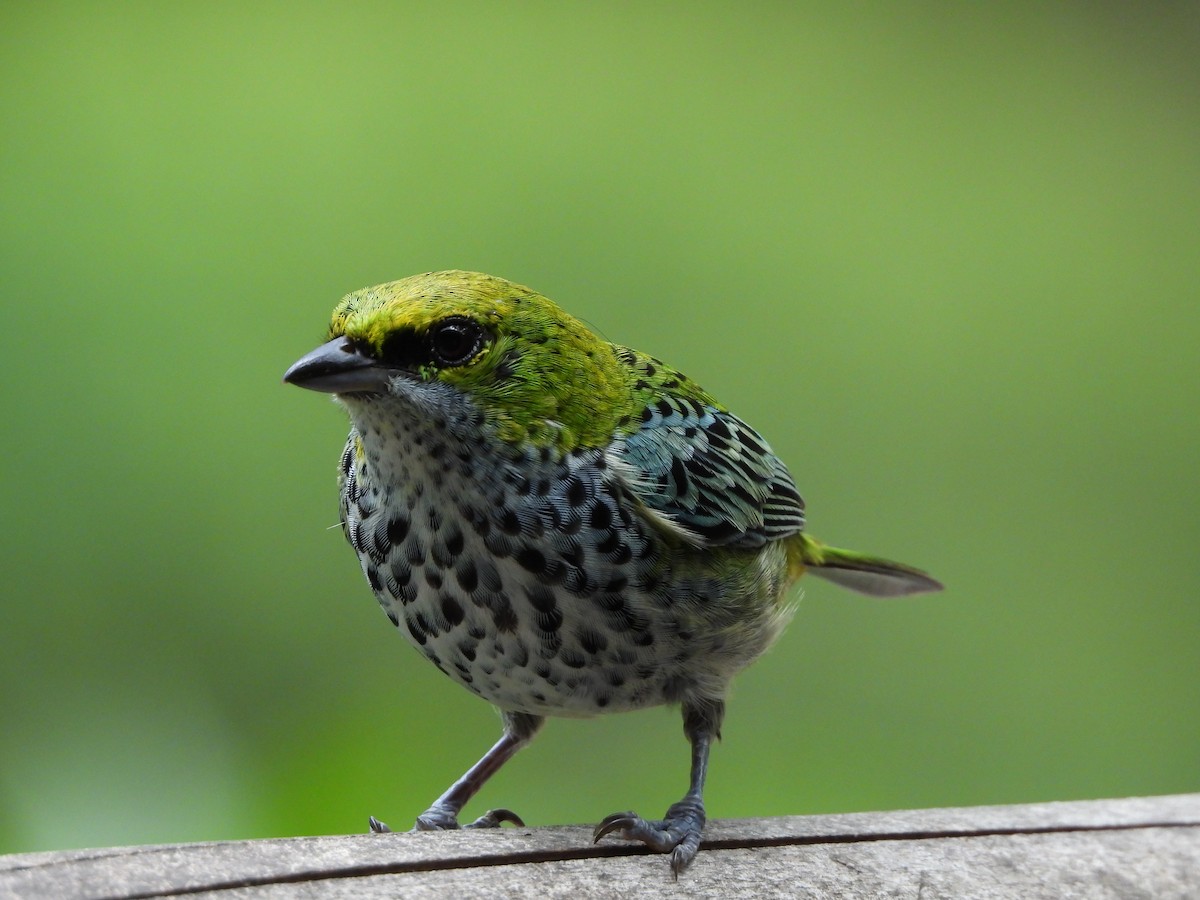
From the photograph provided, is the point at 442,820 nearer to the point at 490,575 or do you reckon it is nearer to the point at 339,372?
the point at 490,575

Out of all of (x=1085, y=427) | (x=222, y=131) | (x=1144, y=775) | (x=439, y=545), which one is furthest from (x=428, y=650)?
(x=1085, y=427)

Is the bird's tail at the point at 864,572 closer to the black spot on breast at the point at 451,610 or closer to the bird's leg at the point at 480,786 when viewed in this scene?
the bird's leg at the point at 480,786

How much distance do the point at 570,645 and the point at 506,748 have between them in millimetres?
854

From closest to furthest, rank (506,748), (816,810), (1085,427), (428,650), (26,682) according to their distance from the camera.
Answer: (428,650) < (506,748) < (26,682) < (816,810) < (1085,427)

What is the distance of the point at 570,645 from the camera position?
2951 millimetres

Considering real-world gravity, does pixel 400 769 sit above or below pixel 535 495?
below

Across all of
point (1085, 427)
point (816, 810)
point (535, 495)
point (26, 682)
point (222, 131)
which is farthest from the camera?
point (1085, 427)

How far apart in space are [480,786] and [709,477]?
1149 mm

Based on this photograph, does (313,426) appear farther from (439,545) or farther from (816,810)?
(816,810)

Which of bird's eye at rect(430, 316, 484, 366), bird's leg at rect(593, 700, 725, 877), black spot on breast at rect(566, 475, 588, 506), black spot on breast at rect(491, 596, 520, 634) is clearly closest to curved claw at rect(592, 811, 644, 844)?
bird's leg at rect(593, 700, 725, 877)

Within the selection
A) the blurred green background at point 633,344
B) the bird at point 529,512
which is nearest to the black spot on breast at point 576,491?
the bird at point 529,512

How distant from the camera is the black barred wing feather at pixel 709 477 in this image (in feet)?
10.2

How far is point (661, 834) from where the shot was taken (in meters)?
2.86

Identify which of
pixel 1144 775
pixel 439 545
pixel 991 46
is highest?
pixel 991 46
